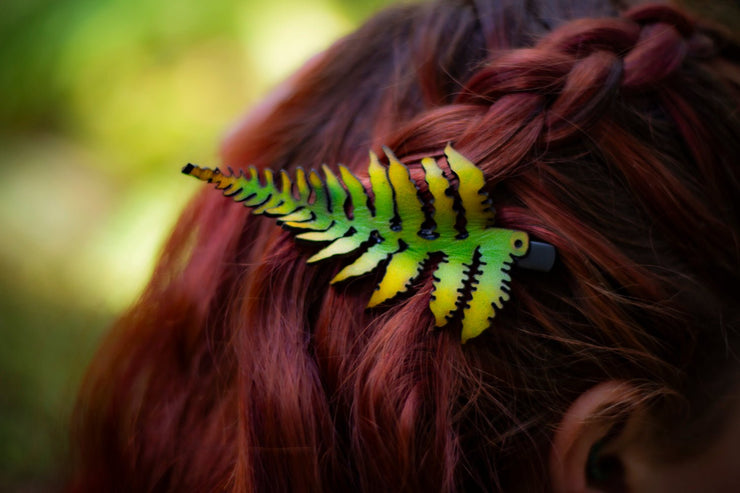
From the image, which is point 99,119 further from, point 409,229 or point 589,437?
point 589,437

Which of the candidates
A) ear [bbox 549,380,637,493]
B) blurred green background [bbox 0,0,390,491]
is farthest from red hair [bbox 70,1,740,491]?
blurred green background [bbox 0,0,390,491]

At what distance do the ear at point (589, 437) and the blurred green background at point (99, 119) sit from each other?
1.31 metres

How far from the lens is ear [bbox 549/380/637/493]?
2.30 ft

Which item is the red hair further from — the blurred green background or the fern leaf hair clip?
the blurred green background

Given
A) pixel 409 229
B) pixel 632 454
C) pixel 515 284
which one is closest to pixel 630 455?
pixel 632 454

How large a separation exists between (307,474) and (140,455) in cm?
30

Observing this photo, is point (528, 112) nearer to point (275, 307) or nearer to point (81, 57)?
point (275, 307)

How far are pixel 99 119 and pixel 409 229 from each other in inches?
60.9

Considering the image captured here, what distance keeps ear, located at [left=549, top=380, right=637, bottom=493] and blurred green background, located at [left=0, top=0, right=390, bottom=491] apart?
1.31 m

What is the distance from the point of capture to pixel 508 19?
31.5 inches

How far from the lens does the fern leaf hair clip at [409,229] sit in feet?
2.15

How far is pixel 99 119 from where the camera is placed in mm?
1939

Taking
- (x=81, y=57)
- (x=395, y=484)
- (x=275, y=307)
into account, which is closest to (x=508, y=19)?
(x=275, y=307)

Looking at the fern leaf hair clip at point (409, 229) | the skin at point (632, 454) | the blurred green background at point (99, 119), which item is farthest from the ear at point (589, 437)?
the blurred green background at point (99, 119)
